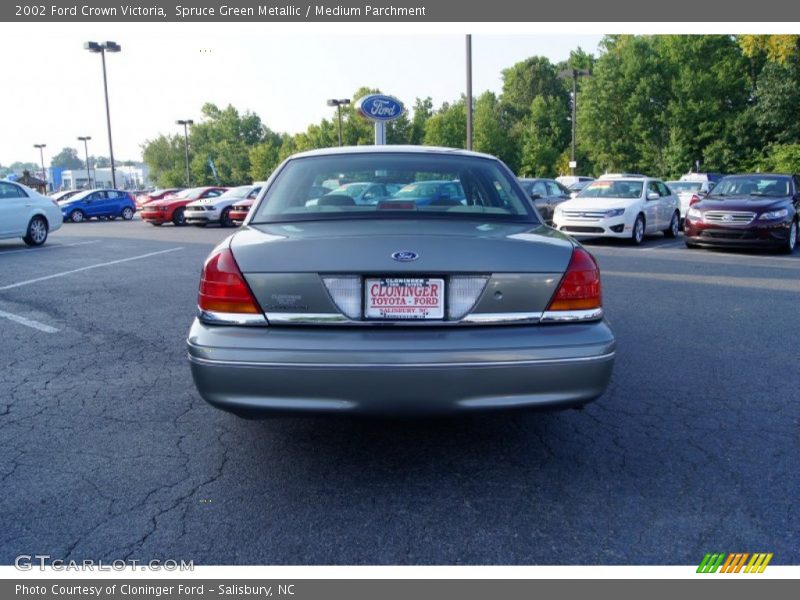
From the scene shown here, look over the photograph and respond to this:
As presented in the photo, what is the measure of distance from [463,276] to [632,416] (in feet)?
5.72

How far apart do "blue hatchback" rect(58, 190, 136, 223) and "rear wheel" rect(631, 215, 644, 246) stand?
78.1ft

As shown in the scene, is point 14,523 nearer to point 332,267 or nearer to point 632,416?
point 332,267

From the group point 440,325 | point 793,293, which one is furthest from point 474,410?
point 793,293

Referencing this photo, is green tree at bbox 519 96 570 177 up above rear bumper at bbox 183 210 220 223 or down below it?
above

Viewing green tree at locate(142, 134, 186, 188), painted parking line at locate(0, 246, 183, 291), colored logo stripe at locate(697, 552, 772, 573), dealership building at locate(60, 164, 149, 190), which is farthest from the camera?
dealership building at locate(60, 164, 149, 190)

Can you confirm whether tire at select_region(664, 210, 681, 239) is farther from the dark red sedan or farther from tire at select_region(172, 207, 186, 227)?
tire at select_region(172, 207, 186, 227)

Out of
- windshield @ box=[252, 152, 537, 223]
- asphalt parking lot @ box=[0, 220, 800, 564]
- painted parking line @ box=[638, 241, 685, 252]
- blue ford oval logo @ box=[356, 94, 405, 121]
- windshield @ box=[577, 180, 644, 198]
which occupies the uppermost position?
blue ford oval logo @ box=[356, 94, 405, 121]

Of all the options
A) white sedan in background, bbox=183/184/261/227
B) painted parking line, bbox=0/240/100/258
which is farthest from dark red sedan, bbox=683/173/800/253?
white sedan in background, bbox=183/184/261/227

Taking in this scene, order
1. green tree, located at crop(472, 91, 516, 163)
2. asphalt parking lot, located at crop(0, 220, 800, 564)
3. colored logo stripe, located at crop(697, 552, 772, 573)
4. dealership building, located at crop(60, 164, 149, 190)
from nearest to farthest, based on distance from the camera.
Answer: colored logo stripe, located at crop(697, 552, 772, 573)
asphalt parking lot, located at crop(0, 220, 800, 564)
green tree, located at crop(472, 91, 516, 163)
dealership building, located at crop(60, 164, 149, 190)

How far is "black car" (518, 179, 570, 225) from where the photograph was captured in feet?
63.6

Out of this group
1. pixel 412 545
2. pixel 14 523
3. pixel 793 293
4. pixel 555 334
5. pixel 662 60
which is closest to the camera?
pixel 412 545


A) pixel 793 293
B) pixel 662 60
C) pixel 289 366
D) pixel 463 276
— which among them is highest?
pixel 662 60

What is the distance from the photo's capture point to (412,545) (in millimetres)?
2705

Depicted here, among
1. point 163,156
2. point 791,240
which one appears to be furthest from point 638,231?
point 163,156
